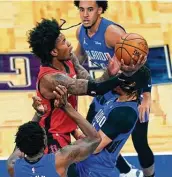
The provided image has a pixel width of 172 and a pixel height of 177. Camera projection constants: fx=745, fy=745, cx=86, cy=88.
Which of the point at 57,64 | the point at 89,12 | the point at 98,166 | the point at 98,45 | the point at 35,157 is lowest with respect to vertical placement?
the point at 98,166

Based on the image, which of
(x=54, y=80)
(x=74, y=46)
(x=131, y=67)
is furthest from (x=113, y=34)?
(x=74, y=46)

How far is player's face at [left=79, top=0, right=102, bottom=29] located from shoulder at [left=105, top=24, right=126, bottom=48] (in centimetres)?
21

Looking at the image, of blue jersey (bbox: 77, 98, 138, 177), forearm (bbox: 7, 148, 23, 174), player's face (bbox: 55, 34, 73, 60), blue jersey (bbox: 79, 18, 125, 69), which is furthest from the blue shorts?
blue jersey (bbox: 79, 18, 125, 69)

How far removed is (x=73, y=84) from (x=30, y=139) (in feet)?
3.55

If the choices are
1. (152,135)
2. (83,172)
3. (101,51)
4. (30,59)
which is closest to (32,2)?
(30,59)

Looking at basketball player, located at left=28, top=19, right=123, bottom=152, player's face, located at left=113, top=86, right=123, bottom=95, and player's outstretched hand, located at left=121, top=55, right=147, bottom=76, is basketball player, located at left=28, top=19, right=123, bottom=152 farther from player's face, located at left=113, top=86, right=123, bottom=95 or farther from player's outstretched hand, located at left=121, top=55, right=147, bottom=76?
player's face, located at left=113, top=86, right=123, bottom=95

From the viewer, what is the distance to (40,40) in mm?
7262

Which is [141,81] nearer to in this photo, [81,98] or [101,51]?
[101,51]

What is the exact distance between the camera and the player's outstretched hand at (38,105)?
711 cm

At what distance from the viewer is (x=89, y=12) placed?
28.3ft

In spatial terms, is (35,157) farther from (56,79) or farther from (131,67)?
(131,67)

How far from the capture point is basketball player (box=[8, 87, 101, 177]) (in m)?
6.44

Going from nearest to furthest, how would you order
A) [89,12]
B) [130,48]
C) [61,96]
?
[61,96]
[130,48]
[89,12]

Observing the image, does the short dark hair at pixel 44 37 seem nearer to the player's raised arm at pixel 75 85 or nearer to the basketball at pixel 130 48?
the player's raised arm at pixel 75 85
